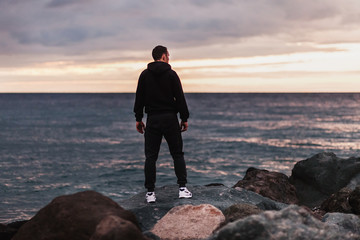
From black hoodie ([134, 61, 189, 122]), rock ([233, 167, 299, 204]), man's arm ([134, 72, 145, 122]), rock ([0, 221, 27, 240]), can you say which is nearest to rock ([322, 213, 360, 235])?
black hoodie ([134, 61, 189, 122])

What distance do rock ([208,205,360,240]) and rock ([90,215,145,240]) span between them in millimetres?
787

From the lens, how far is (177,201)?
6.50 metres

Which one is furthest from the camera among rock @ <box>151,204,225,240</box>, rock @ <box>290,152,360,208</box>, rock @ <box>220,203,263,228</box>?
rock @ <box>290,152,360,208</box>

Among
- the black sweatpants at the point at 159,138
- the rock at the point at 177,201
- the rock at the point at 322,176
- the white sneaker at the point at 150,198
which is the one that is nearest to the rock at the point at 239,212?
the rock at the point at 177,201

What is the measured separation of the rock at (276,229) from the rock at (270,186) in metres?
5.46

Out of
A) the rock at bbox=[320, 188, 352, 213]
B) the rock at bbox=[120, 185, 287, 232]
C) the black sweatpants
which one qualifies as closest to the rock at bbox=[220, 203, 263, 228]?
the rock at bbox=[120, 185, 287, 232]

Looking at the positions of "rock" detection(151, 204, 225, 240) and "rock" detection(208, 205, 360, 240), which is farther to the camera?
"rock" detection(151, 204, 225, 240)

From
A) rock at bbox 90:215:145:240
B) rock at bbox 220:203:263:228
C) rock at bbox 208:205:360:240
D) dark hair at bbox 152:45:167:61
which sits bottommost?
rock at bbox 220:203:263:228

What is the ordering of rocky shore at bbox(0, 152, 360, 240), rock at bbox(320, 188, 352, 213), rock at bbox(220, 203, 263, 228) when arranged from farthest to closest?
1. rock at bbox(320, 188, 352, 213)
2. rock at bbox(220, 203, 263, 228)
3. rocky shore at bbox(0, 152, 360, 240)

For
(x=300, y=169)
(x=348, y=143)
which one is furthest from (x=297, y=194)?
(x=348, y=143)

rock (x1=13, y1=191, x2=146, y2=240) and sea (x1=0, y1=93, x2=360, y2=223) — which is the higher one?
rock (x1=13, y1=191, x2=146, y2=240)

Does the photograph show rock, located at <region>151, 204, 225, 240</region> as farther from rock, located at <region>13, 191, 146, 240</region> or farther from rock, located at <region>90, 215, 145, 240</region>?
rock, located at <region>90, 215, 145, 240</region>

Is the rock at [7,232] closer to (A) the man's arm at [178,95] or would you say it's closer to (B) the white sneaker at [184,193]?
(B) the white sneaker at [184,193]

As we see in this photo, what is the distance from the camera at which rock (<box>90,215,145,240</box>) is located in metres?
3.93
